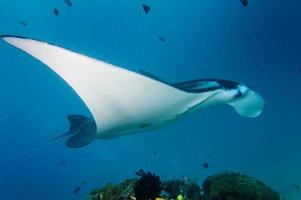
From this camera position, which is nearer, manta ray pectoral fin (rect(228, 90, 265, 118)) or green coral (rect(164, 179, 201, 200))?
green coral (rect(164, 179, 201, 200))

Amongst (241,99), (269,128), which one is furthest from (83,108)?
(241,99)

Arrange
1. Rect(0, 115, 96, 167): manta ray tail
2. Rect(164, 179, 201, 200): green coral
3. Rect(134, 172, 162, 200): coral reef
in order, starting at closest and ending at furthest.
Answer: Rect(134, 172, 162, 200): coral reef → Rect(164, 179, 201, 200): green coral → Rect(0, 115, 96, 167): manta ray tail

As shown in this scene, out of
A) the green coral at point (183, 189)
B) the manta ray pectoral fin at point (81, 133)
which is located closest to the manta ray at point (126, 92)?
the manta ray pectoral fin at point (81, 133)

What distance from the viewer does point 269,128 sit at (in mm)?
32250

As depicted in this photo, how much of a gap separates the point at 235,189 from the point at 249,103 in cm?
152

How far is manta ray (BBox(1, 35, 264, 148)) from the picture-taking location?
3.98 meters

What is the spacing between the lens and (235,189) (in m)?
5.20

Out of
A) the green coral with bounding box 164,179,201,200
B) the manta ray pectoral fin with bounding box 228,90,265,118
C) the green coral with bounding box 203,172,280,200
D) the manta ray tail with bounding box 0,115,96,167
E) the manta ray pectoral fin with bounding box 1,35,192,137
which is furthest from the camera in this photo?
the manta ray tail with bounding box 0,115,96,167

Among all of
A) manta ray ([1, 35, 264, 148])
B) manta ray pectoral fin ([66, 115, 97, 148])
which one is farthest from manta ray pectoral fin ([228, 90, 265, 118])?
manta ray pectoral fin ([66, 115, 97, 148])

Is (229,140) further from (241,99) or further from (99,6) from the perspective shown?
(241,99)

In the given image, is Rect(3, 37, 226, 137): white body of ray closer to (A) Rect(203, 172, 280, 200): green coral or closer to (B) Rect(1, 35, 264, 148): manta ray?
(B) Rect(1, 35, 264, 148): manta ray

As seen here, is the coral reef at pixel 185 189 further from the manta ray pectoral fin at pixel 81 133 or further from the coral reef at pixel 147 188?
the manta ray pectoral fin at pixel 81 133

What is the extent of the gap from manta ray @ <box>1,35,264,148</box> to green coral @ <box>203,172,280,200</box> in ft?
4.06

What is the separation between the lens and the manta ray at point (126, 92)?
157 inches
